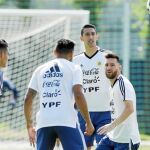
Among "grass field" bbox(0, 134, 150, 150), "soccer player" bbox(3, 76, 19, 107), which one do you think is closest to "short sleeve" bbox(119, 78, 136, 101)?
"grass field" bbox(0, 134, 150, 150)

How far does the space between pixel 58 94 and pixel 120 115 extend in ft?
2.83

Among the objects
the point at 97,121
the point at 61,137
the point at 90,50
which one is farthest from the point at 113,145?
the point at 90,50

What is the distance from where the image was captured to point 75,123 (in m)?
8.41

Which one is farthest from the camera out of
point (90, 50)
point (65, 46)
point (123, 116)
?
point (90, 50)

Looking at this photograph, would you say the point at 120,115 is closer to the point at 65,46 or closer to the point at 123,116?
the point at 123,116

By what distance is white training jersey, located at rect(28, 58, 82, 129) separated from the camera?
834cm

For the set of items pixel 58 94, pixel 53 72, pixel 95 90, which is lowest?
pixel 58 94

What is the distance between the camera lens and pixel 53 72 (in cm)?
841

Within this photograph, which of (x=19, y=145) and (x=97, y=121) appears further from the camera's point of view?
(x=19, y=145)

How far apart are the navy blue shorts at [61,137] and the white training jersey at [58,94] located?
0.18ft

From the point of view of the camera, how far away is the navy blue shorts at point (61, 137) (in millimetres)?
8336

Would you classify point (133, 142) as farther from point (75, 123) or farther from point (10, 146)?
point (10, 146)

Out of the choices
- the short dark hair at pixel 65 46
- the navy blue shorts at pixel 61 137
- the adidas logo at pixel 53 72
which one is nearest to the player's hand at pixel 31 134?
the navy blue shorts at pixel 61 137

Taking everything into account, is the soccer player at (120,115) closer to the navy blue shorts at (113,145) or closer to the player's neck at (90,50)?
the navy blue shorts at (113,145)
